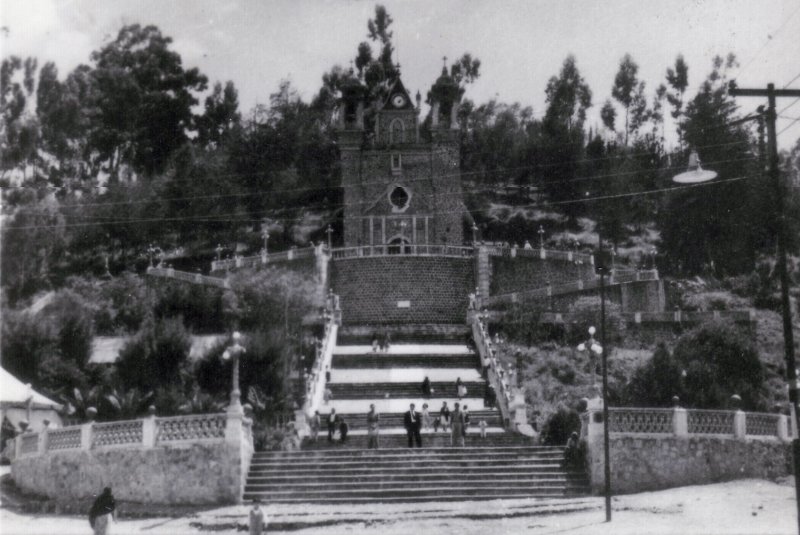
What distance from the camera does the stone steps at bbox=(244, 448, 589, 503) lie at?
21.6 m

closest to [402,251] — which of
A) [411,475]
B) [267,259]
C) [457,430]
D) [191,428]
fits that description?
[267,259]

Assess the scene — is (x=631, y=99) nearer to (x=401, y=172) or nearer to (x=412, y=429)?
(x=401, y=172)

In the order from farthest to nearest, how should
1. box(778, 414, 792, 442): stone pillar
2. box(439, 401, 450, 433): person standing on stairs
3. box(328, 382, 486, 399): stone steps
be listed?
box(328, 382, 486, 399): stone steps
box(439, 401, 450, 433): person standing on stairs
box(778, 414, 792, 442): stone pillar

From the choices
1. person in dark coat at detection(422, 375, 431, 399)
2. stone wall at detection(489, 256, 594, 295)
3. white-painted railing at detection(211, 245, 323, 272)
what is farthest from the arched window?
person in dark coat at detection(422, 375, 431, 399)


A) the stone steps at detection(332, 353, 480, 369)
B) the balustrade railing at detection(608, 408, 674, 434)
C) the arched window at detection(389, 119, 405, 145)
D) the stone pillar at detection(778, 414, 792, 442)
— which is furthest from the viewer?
the arched window at detection(389, 119, 405, 145)

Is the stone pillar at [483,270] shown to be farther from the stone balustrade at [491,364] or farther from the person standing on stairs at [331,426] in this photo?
the person standing on stairs at [331,426]

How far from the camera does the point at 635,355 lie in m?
37.2

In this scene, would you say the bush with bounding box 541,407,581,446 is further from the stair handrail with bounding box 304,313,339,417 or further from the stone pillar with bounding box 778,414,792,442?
the stair handrail with bounding box 304,313,339,417

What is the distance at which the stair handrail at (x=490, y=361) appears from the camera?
29.7 metres

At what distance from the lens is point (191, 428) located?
72.5 ft

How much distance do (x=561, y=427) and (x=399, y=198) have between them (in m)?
27.6

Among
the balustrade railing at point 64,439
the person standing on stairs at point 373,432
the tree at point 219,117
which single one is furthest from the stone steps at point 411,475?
the tree at point 219,117

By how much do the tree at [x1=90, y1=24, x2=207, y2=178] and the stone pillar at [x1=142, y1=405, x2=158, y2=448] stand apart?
3671cm

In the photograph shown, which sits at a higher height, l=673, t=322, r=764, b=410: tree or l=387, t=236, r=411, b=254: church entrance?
l=387, t=236, r=411, b=254: church entrance
